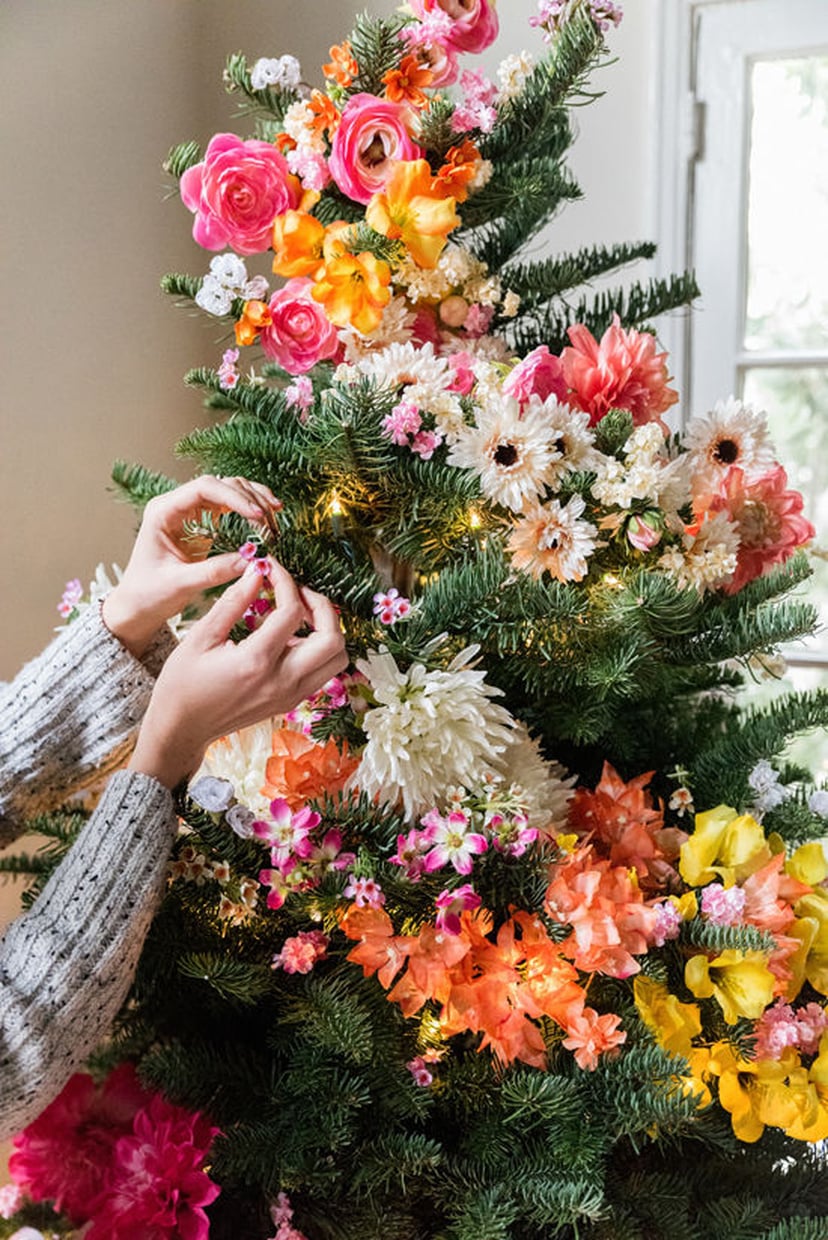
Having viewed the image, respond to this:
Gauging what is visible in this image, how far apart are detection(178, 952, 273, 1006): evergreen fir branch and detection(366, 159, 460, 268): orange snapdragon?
48 centimetres

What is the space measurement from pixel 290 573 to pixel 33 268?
81 cm

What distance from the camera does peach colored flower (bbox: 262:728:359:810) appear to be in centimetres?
74

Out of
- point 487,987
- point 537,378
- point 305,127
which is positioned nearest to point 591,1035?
point 487,987

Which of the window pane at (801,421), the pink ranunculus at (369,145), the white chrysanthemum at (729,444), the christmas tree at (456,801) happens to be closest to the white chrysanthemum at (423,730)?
the christmas tree at (456,801)

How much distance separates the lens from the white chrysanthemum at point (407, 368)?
0.71 metres

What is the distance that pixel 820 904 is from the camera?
79 cm

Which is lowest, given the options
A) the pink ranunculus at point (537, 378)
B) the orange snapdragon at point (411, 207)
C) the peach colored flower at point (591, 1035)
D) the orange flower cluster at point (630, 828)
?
the peach colored flower at point (591, 1035)

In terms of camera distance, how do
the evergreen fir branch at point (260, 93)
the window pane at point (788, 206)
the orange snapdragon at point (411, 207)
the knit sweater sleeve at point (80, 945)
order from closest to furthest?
the knit sweater sleeve at point (80, 945)
the orange snapdragon at point (411, 207)
the evergreen fir branch at point (260, 93)
the window pane at point (788, 206)

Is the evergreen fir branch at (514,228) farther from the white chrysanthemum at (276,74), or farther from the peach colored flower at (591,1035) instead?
the peach colored flower at (591,1035)

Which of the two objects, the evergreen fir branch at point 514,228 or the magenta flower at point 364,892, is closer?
the magenta flower at point 364,892

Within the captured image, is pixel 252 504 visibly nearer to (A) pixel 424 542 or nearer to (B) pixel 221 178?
(A) pixel 424 542

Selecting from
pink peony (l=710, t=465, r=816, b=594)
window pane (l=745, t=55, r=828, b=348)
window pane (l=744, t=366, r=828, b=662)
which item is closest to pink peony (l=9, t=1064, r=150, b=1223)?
pink peony (l=710, t=465, r=816, b=594)

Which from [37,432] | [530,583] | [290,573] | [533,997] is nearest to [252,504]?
[290,573]

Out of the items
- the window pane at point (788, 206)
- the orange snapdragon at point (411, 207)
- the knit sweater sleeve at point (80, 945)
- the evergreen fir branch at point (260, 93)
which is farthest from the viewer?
the window pane at point (788, 206)
